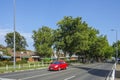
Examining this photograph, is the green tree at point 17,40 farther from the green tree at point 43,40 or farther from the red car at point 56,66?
the red car at point 56,66

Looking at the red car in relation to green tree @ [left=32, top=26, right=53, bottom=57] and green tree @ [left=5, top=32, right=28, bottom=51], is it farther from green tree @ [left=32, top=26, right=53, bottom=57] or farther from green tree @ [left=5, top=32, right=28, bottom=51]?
green tree @ [left=5, top=32, right=28, bottom=51]

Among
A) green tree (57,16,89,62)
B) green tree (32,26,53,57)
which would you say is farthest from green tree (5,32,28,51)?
green tree (57,16,89,62)

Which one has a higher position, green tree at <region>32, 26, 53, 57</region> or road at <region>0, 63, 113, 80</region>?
green tree at <region>32, 26, 53, 57</region>

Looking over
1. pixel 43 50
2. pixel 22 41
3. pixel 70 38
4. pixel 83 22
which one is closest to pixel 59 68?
pixel 70 38

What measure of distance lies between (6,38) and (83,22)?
64809 mm

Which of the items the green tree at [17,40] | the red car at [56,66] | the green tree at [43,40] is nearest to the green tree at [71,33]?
the green tree at [43,40]

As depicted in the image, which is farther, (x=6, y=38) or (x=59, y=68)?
(x=6, y=38)

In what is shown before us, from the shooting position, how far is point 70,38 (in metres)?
67.2

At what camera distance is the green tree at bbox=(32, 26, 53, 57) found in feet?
290

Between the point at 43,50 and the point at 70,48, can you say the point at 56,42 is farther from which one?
the point at 43,50

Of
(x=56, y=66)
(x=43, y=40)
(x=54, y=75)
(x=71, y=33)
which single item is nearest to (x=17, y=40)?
(x=43, y=40)

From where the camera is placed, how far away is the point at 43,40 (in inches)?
3546

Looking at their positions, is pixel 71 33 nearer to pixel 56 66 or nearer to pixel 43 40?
pixel 43 40

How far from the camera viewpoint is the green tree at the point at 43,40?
88.4 m
